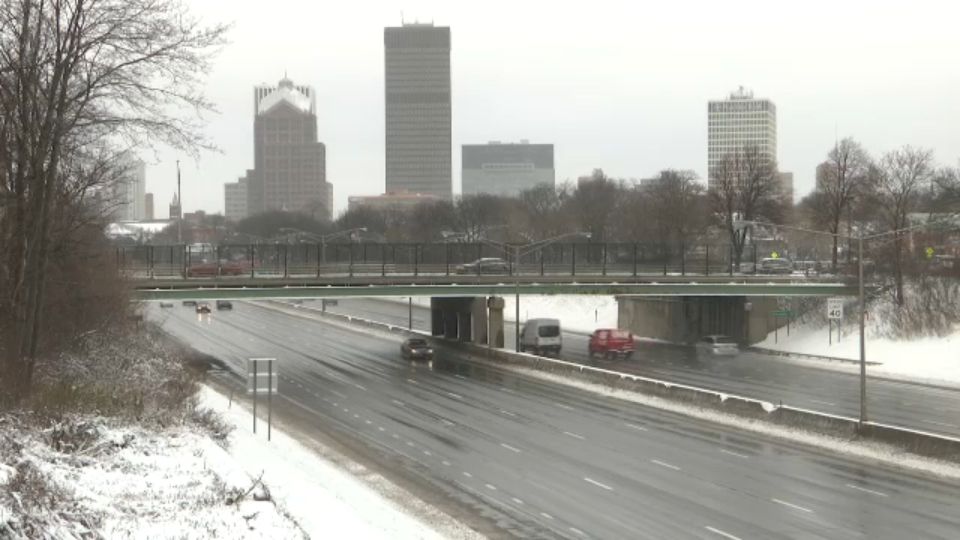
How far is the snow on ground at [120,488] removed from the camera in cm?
1230

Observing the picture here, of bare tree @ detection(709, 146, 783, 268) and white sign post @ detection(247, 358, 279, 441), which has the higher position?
bare tree @ detection(709, 146, 783, 268)

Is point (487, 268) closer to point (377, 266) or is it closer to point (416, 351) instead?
point (377, 266)

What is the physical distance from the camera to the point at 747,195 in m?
96.2

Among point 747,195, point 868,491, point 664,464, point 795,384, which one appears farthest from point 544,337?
point 868,491

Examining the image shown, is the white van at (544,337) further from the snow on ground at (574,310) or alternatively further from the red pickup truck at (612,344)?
the snow on ground at (574,310)

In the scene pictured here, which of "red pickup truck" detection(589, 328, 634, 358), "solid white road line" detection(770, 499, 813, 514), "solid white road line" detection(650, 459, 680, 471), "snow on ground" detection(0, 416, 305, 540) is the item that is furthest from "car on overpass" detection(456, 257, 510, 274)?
"snow on ground" detection(0, 416, 305, 540)

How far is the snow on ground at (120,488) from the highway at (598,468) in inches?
258

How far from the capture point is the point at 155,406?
2544 cm

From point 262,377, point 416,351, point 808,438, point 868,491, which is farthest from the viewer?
point 416,351

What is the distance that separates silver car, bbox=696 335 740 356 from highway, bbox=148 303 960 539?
22.4 metres

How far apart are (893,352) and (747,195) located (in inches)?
1555

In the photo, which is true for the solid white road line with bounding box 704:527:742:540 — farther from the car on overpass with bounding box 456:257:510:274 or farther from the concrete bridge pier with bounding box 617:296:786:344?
the car on overpass with bounding box 456:257:510:274

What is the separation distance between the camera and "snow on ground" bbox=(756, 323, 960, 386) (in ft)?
172

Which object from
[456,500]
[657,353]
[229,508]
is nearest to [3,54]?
[229,508]
